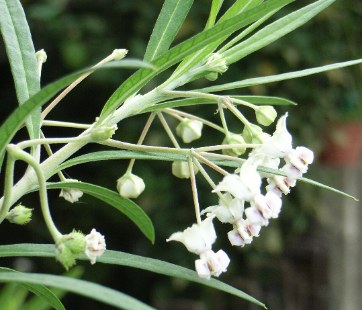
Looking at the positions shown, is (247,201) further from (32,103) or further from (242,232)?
(32,103)

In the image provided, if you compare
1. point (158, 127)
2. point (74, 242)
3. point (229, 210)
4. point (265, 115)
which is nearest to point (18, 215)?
point (74, 242)

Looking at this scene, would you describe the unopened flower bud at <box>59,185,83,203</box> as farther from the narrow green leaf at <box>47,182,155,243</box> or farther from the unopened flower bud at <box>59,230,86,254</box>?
the unopened flower bud at <box>59,230,86,254</box>

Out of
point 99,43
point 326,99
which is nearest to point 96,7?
point 99,43

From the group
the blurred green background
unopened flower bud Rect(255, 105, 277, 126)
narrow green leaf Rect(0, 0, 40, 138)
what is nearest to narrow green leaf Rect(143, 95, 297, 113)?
unopened flower bud Rect(255, 105, 277, 126)

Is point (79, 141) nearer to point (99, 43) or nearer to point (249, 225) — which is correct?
point (249, 225)

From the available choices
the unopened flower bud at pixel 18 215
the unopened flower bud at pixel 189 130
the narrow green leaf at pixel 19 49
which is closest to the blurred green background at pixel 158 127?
the unopened flower bud at pixel 189 130

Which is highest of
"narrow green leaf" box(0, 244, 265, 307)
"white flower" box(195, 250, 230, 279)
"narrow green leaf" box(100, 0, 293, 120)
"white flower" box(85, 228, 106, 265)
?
"narrow green leaf" box(100, 0, 293, 120)
